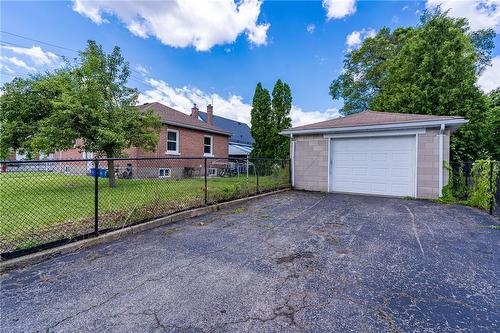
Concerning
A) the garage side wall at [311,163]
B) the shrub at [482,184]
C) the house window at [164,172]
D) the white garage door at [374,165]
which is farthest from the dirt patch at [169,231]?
the house window at [164,172]

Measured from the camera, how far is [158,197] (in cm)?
517

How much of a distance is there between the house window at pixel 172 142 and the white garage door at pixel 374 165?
351 inches

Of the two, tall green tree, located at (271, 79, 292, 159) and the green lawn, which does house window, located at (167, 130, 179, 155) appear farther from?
tall green tree, located at (271, 79, 292, 159)

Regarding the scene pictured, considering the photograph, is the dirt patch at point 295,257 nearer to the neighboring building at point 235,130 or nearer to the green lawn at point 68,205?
the green lawn at point 68,205

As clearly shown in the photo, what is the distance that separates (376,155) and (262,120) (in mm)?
9529

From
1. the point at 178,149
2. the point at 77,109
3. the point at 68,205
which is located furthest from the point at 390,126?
the point at 178,149

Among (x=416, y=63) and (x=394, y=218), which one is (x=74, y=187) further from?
(x=416, y=63)

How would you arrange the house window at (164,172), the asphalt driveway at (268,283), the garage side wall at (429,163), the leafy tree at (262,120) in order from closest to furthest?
the asphalt driveway at (268,283) → the garage side wall at (429,163) → the house window at (164,172) → the leafy tree at (262,120)

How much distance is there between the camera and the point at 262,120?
16.6 m

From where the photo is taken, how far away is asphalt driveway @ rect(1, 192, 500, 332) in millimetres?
1896

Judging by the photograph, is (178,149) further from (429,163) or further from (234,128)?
(234,128)

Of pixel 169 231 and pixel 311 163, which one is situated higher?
pixel 311 163

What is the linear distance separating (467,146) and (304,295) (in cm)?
1352

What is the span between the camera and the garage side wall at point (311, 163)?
9156mm
